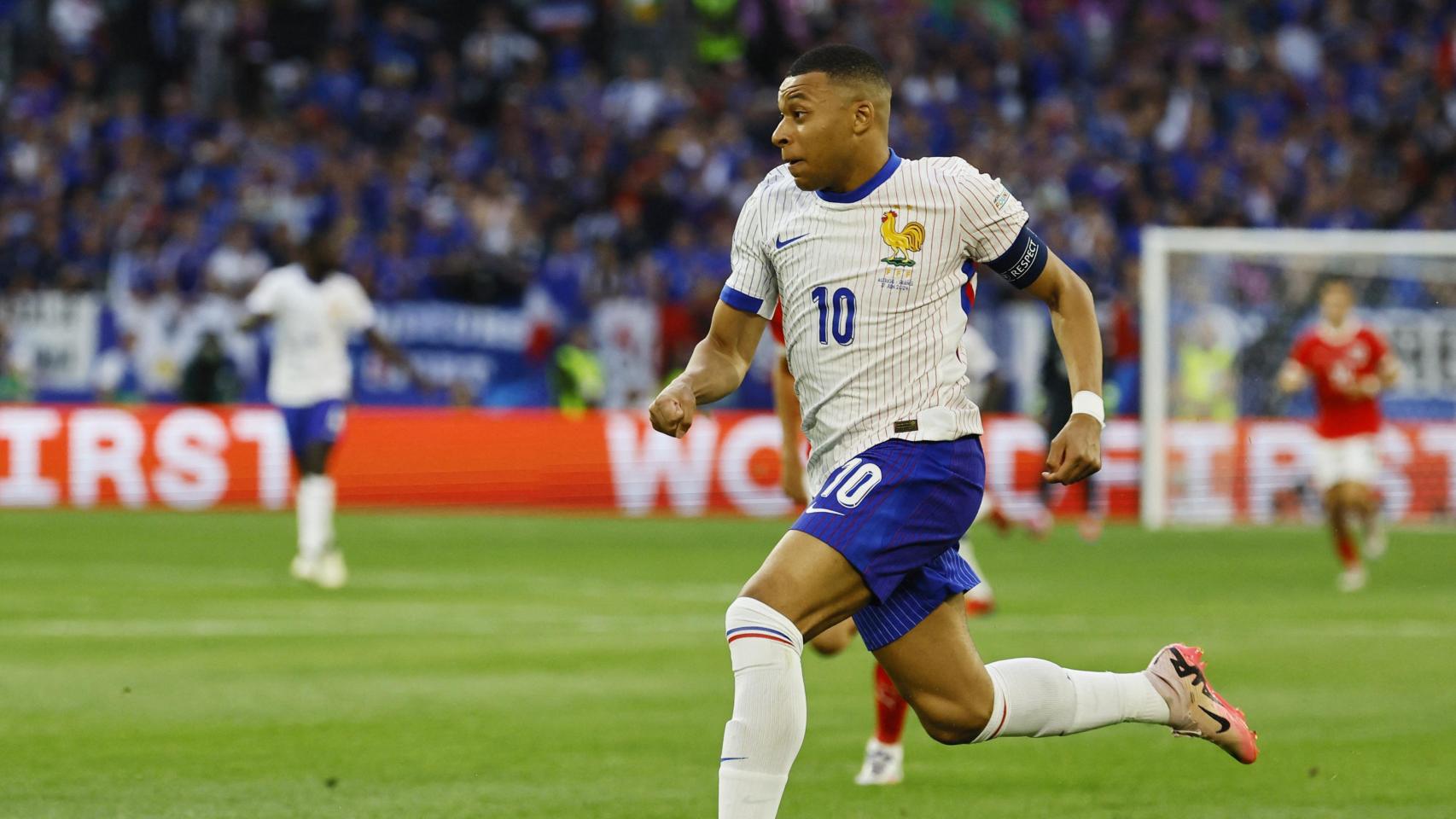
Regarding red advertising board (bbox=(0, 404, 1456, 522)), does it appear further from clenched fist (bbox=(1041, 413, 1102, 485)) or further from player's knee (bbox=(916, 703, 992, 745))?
clenched fist (bbox=(1041, 413, 1102, 485))

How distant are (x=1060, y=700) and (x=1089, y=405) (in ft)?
2.72

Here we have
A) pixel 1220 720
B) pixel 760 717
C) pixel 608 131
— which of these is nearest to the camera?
pixel 760 717

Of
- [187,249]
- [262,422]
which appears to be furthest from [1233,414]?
[187,249]

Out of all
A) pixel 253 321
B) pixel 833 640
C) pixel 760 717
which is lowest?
pixel 833 640

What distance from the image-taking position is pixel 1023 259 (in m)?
5.69

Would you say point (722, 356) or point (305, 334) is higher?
point (722, 356)

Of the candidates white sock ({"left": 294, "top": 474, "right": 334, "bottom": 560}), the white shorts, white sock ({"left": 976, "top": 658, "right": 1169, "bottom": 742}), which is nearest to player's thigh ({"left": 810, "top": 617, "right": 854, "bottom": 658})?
white sock ({"left": 976, "top": 658, "right": 1169, "bottom": 742})

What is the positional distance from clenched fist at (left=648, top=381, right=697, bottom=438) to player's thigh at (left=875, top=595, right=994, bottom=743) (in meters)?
0.77

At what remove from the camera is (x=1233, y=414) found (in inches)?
926

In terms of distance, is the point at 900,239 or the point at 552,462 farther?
the point at 552,462

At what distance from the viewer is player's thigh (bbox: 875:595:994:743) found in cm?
555

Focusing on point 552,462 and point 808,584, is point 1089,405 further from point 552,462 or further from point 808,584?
point 552,462

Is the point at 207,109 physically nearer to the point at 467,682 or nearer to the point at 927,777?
the point at 467,682

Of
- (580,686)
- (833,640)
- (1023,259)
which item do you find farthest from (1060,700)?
(580,686)
